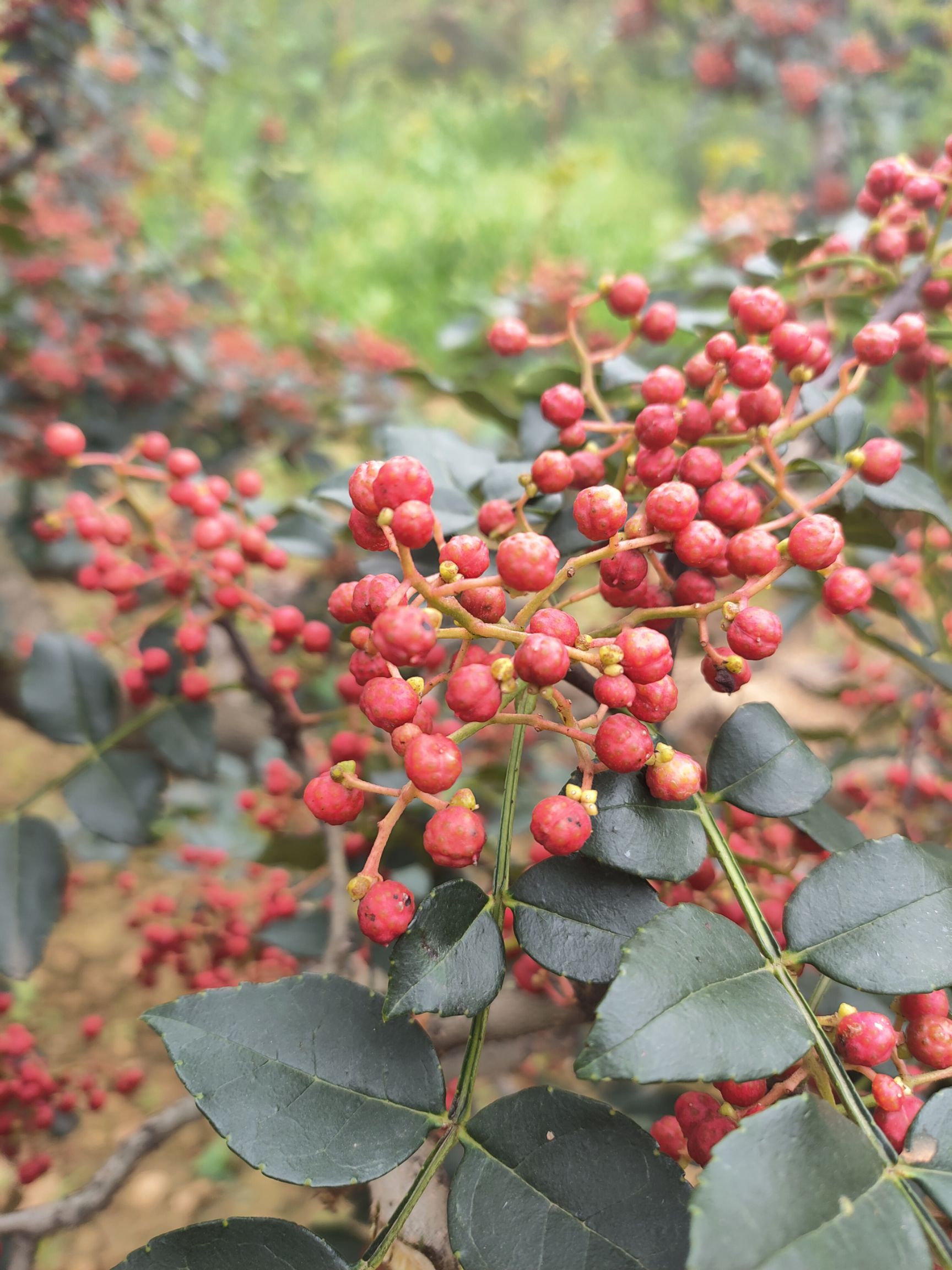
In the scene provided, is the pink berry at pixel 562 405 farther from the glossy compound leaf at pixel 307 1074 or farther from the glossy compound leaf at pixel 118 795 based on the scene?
the glossy compound leaf at pixel 118 795

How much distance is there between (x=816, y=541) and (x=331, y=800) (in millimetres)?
276

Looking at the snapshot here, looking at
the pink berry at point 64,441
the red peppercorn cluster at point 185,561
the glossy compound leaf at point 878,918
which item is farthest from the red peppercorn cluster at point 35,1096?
the glossy compound leaf at point 878,918

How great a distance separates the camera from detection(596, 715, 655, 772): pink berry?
15.9 inches

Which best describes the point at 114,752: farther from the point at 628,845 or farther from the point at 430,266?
the point at 430,266

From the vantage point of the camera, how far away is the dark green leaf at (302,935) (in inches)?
30.5

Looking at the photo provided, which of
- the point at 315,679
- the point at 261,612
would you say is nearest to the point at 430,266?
the point at 315,679

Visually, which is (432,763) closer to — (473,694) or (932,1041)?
(473,694)

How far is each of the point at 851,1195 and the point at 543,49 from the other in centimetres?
753

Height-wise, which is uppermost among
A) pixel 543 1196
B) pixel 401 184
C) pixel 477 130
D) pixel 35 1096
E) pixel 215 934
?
pixel 543 1196

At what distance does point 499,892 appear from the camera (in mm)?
448

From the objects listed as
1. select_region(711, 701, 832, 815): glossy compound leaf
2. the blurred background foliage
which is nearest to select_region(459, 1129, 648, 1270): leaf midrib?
select_region(711, 701, 832, 815): glossy compound leaf

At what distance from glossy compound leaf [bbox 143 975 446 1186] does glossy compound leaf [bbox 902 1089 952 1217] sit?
0.68 feet

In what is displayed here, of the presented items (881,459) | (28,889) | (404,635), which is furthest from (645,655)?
(28,889)

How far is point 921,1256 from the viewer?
12.8 inches
